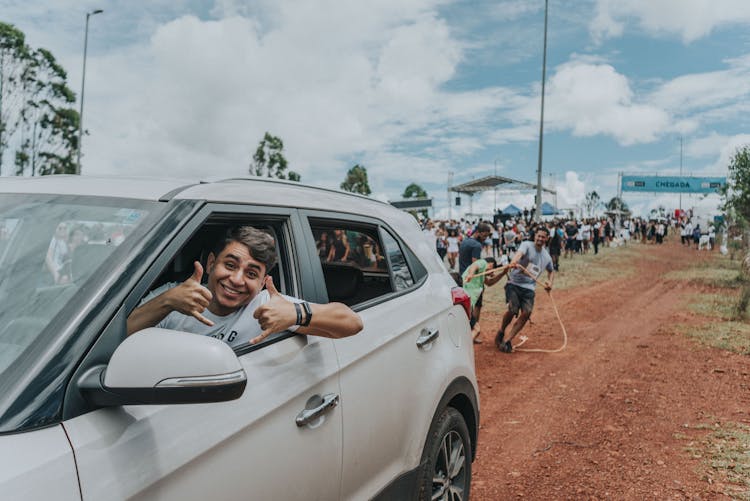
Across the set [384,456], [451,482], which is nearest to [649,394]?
[451,482]

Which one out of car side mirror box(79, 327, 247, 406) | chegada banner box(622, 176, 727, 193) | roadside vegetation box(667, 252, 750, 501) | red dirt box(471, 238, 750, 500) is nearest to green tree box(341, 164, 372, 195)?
chegada banner box(622, 176, 727, 193)

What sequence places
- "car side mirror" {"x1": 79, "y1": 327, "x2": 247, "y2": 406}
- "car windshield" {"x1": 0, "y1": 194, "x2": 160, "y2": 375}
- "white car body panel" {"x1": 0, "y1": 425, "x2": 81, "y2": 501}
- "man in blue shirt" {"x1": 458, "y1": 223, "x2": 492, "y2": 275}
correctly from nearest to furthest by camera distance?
"white car body panel" {"x1": 0, "y1": 425, "x2": 81, "y2": 501} < "car side mirror" {"x1": 79, "y1": 327, "x2": 247, "y2": 406} < "car windshield" {"x1": 0, "y1": 194, "x2": 160, "y2": 375} < "man in blue shirt" {"x1": 458, "y1": 223, "x2": 492, "y2": 275}

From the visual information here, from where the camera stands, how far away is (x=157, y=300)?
5.82ft

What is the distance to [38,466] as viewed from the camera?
3.99 ft

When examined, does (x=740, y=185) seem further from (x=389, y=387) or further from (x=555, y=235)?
(x=389, y=387)

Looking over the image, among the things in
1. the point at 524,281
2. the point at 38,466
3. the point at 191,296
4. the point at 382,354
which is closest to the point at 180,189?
the point at 191,296

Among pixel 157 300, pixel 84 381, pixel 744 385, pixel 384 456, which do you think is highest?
pixel 157 300

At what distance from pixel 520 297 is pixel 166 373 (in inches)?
299

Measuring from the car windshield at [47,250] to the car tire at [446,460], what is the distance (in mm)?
1706

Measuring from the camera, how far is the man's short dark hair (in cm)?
214

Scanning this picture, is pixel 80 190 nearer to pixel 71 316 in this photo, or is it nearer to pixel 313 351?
pixel 71 316

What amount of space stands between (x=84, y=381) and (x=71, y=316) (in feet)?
0.55

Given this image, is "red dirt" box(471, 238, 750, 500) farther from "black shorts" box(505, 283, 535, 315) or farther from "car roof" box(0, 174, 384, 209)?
"car roof" box(0, 174, 384, 209)

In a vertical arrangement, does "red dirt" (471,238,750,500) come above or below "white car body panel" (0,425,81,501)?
below
